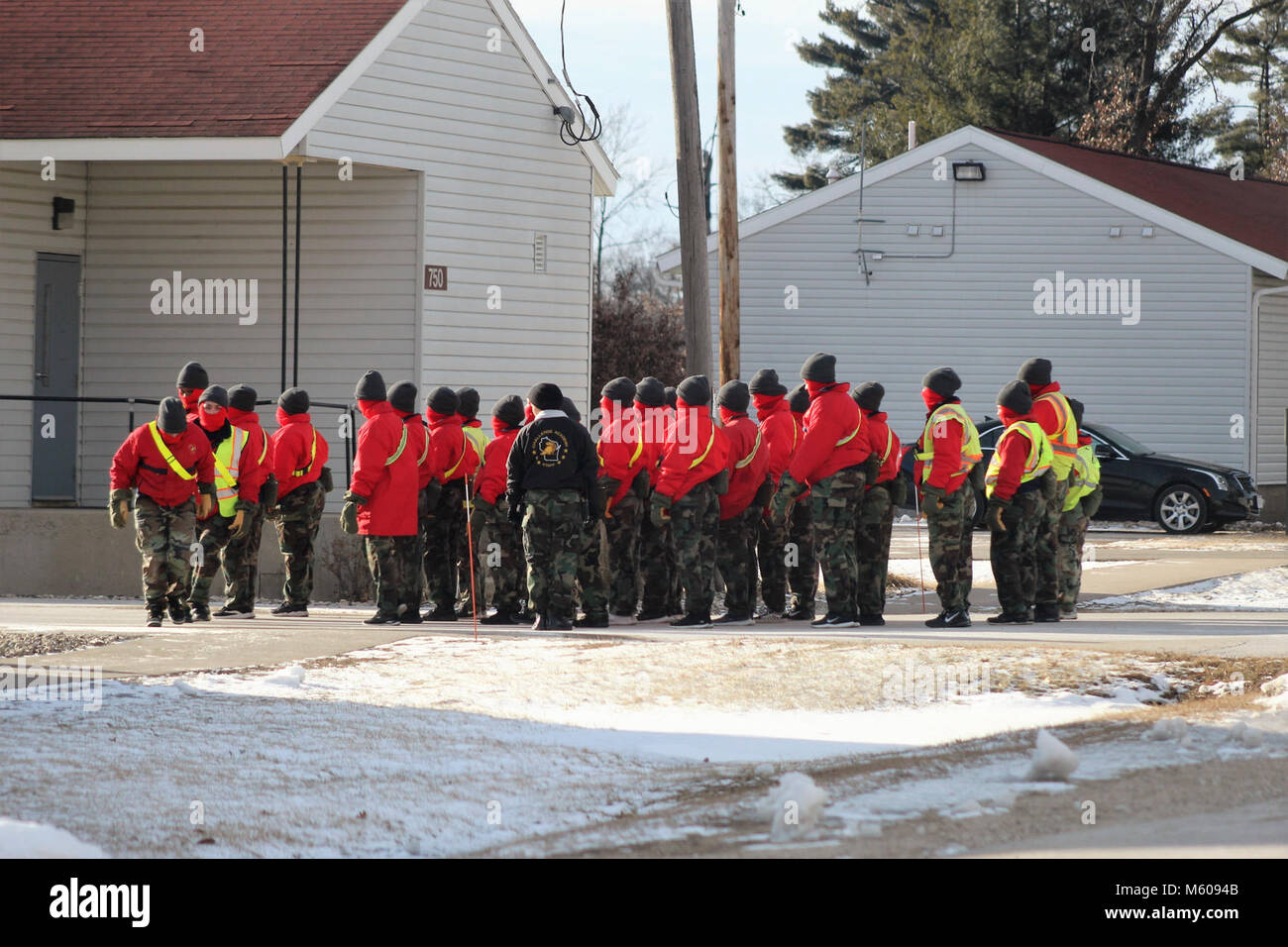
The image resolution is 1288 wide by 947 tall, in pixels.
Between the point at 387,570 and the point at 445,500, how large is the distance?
0.83m

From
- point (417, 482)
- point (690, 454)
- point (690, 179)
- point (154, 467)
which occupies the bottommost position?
point (417, 482)

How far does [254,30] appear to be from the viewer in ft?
55.9

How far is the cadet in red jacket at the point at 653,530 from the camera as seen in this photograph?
42.0 ft

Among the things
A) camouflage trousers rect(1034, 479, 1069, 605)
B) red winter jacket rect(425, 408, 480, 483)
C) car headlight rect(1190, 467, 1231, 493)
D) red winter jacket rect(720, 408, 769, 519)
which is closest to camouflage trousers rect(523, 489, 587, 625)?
red winter jacket rect(425, 408, 480, 483)

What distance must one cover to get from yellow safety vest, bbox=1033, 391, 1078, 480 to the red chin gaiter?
252 inches

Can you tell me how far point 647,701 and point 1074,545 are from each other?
5614mm

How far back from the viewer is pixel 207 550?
41.7ft

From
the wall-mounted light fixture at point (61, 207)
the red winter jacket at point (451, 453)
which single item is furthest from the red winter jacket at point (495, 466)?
the wall-mounted light fixture at point (61, 207)

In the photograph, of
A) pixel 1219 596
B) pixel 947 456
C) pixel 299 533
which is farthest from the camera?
pixel 1219 596

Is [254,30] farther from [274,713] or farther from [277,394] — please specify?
[274,713]

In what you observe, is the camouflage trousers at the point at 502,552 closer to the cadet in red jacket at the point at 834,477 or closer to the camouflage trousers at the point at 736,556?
the camouflage trousers at the point at 736,556

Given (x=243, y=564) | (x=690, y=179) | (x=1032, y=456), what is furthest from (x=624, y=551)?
(x=690, y=179)

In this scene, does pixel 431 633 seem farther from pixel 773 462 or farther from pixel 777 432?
pixel 777 432

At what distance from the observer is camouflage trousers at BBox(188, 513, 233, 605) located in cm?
1268
